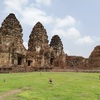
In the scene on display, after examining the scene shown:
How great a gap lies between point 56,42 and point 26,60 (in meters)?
19.2

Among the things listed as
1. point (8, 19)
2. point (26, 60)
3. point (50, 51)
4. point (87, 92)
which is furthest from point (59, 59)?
point (87, 92)

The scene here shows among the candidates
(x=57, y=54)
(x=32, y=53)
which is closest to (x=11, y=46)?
(x=32, y=53)

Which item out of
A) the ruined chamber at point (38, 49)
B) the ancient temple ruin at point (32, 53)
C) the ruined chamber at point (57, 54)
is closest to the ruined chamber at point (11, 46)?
the ancient temple ruin at point (32, 53)

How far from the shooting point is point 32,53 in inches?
2211

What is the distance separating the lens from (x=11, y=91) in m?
21.1

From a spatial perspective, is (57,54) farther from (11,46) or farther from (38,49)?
(11,46)

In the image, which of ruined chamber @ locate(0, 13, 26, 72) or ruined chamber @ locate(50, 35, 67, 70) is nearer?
ruined chamber @ locate(0, 13, 26, 72)

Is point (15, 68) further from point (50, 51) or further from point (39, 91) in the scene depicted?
point (39, 91)

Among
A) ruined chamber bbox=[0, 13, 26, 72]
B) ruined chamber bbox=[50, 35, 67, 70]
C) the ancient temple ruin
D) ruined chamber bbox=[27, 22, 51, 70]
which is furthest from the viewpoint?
ruined chamber bbox=[50, 35, 67, 70]

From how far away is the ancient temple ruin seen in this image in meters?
48.6

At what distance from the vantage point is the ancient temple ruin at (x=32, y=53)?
48562 millimetres

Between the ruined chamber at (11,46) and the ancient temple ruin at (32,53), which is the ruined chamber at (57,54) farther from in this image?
the ruined chamber at (11,46)

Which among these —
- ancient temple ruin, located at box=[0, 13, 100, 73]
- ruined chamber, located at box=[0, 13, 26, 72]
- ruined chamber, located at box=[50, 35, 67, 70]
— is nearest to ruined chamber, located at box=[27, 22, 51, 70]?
ancient temple ruin, located at box=[0, 13, 100, 73]

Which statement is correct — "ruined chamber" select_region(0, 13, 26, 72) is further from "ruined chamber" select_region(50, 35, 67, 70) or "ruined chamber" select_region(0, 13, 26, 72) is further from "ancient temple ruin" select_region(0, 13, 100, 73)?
"ruined chamber" select_region(50, 35, 67, 70)
